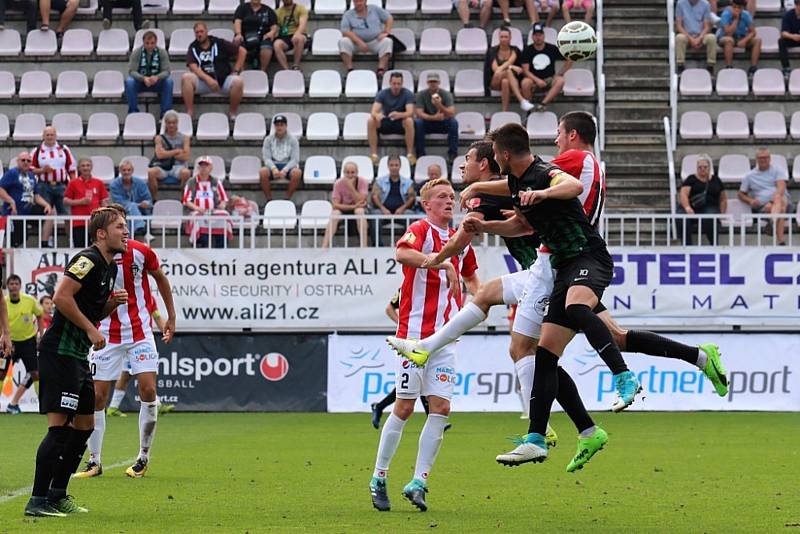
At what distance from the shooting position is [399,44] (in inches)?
1058

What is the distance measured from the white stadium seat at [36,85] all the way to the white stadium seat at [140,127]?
2.05 m

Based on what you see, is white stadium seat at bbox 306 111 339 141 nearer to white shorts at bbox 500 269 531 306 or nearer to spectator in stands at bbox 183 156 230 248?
spectator in stands at bbox 183 156 230 248

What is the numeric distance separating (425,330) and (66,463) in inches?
106

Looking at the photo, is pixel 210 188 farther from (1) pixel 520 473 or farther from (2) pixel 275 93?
(1) pixel 520 473

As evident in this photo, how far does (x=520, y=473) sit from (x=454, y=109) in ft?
45.2

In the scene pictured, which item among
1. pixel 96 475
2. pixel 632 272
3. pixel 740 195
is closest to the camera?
pixel 96 475

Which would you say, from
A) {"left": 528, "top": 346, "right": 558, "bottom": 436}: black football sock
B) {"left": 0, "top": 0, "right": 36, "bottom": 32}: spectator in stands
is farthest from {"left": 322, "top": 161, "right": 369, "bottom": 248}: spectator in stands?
{"left": 528, "top": 346, "right": 558, "bottom": 436}: black football sock

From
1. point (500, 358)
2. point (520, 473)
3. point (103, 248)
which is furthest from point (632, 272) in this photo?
point (103, 248)

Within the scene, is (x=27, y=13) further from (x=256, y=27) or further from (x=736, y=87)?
(x=736, y=87)

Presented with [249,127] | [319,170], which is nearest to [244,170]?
[249,127]

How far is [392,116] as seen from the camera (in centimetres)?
2511

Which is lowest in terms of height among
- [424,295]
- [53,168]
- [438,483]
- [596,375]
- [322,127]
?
[596,375]

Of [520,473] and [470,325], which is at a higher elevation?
[470,325]

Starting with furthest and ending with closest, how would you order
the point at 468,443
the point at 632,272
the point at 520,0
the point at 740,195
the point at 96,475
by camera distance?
the point at 520,0 < the point at 740,195 < the point at 632,272 < the point at 468,443 < the point at 96,475
